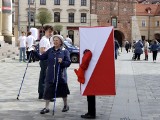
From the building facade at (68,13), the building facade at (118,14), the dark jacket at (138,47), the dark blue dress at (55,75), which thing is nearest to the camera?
the dark blue dress at (55,75)

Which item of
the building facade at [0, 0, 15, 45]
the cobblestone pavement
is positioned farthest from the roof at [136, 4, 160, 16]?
the cobblestone pavement

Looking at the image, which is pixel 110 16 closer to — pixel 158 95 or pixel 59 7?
pixel 59 7

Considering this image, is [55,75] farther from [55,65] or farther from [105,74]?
[105,74]

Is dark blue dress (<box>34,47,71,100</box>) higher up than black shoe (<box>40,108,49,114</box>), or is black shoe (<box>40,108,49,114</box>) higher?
dark blue dress (<box>34,47,71,100</box>)

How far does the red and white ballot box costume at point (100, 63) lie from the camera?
7.79 metres

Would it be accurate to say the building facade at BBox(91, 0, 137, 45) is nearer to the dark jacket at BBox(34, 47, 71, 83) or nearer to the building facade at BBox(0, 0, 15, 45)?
the building facade at BBox(0, 0, 15, 45)

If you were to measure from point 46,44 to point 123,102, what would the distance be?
2.38 metres

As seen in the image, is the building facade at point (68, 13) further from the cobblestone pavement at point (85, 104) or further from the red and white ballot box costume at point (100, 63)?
the red and white ballot box costume at point (100, 63)

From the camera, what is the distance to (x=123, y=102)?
10078 millimetres

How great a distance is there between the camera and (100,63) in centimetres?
780

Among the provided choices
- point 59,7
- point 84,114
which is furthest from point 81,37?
point 59,7

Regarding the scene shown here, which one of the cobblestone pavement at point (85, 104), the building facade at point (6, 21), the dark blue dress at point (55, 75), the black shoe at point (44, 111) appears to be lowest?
the cobblestone pavement at point (85, 104)

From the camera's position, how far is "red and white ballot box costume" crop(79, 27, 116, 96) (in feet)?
25.6

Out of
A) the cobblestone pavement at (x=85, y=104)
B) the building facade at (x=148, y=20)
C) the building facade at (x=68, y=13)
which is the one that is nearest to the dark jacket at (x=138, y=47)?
the cobblestone pavement at (x=85, y=104)
